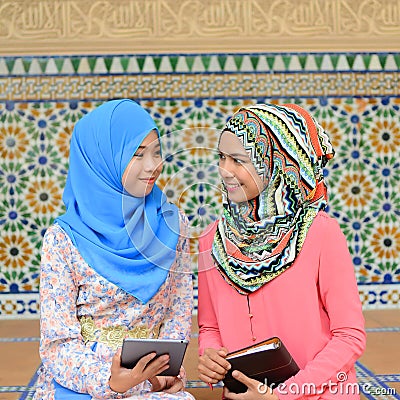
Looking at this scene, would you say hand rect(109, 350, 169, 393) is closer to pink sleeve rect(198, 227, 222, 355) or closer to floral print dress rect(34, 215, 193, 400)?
floral print dress rect(34, 215, 193, 400)

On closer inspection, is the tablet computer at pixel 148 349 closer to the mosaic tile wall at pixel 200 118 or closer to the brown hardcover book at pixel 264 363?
the brown hardcover book at pixel 264 363

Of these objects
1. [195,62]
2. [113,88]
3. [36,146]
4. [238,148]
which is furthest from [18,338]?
[238,148]

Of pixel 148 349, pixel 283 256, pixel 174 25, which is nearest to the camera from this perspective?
pixel 148 349

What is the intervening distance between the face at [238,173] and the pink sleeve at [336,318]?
16 centimetres

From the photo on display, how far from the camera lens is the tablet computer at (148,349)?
118 cm

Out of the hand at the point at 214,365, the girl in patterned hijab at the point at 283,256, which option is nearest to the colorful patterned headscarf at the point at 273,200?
the girl in patterned hijab at the point at 283,256

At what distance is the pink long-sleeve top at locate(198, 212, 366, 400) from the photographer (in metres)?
1.25

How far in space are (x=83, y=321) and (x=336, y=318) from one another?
49 cm

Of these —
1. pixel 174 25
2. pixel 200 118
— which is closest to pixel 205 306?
pixel 200 118

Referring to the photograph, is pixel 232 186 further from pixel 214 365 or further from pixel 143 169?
pixel 214 365

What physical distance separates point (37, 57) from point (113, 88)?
31cm

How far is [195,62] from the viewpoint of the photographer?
268 centimetres

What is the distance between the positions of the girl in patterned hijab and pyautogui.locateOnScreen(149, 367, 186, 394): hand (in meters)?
0.09

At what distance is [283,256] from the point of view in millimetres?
1307
